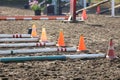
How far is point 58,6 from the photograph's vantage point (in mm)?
21172

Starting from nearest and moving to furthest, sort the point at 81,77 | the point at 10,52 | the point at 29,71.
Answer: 1. the point at 81,77
2. the point at 29,71
3. the point at 10,52

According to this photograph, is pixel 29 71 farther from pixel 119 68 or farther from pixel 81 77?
pixel 119 68

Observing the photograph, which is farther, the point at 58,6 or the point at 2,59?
the point at 58,6

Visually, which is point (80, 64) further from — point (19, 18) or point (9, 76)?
point (19, 18)

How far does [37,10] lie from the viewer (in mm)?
→ 20562

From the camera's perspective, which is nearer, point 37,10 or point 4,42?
point 4,42

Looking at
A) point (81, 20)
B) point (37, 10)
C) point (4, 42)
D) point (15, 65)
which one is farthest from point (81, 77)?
point (37, 10)

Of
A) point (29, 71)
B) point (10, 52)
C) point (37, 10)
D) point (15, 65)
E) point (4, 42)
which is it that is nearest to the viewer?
point (29, 71)

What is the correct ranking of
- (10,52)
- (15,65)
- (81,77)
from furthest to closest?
(10,52), (15,65), (81,77)

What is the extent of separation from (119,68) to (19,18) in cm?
1104

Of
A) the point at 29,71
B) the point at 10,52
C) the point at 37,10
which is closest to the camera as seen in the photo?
the point at 29,71

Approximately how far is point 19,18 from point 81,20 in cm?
313

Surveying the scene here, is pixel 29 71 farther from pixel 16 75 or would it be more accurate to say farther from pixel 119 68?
pixel 119 68

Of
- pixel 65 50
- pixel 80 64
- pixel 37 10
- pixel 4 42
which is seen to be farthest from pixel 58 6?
pixel 80 64
